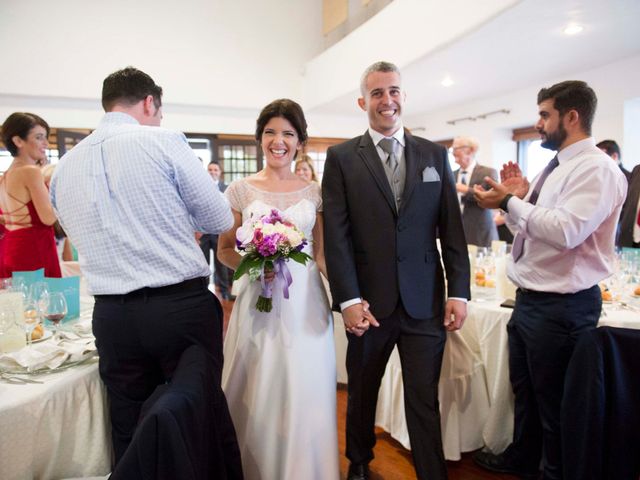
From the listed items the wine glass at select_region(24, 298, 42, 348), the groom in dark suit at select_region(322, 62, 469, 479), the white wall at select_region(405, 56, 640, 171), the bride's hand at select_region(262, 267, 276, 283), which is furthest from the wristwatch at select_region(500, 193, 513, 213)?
the white wall at select_region(405, 56, 640, 171)

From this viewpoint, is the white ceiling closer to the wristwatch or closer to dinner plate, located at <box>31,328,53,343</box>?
the wristwatch

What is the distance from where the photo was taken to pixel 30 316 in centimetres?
178

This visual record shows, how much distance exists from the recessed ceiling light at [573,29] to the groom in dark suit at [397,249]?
3.63 metres

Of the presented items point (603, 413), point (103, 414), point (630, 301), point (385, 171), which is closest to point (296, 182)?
point (385, 171)

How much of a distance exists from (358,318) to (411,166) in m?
0.67

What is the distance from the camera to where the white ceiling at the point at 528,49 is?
417 cm

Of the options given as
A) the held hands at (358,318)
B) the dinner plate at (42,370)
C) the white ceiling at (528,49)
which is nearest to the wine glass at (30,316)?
the dinner plate at (42,370)

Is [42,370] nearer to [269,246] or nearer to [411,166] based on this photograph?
[269,246]

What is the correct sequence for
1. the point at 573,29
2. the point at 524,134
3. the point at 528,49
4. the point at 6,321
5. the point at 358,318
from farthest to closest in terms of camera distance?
the point at 524,134
the point at 528,49
the point at 573,29
the point at 358,318
the point at 6,321

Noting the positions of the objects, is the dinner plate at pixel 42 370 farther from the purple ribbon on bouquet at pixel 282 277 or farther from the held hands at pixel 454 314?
the held hands at pixel 454 314

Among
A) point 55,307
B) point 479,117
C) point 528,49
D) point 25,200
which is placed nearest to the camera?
point 55,307

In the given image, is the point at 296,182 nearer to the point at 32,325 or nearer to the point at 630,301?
the point at 32,325

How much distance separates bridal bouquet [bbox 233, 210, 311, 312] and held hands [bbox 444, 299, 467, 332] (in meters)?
0.66

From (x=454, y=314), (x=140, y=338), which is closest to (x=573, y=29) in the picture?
(x=454, y=314)
